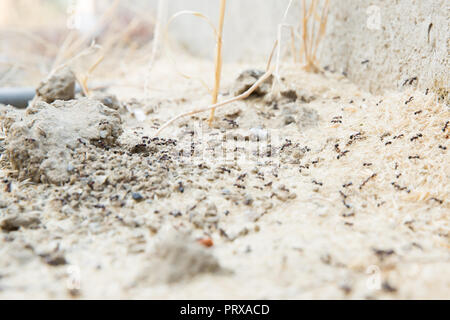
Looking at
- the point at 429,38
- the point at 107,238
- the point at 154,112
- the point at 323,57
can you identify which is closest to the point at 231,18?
the point at 323,57

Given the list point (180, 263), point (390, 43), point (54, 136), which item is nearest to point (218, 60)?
point (54, 136)

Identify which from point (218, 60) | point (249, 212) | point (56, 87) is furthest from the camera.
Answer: point (56, 87)

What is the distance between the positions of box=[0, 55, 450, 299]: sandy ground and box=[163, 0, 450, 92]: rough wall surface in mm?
161

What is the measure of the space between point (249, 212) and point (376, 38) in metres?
1.65

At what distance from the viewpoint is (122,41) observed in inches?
226

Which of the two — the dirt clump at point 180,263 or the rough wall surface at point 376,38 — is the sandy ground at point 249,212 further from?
the rough wall surface at point 376,38

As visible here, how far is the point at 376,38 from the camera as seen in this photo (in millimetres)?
2572

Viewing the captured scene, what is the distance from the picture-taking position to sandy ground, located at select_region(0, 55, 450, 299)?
1192 mm

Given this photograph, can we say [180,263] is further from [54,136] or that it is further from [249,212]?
[54,136]

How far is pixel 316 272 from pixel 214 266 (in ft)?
1.00

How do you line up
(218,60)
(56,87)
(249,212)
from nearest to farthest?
(249,212) < (218,60) < (56,87)

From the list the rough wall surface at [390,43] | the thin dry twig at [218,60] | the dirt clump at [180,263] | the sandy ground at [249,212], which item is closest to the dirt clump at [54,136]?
the sandy ground at [249,212]

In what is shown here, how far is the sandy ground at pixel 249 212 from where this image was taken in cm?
119

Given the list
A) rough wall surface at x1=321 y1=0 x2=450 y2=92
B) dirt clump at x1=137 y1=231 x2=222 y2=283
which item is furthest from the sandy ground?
rough wall surface at x1=321 y1=0 x2=450 y2=92
